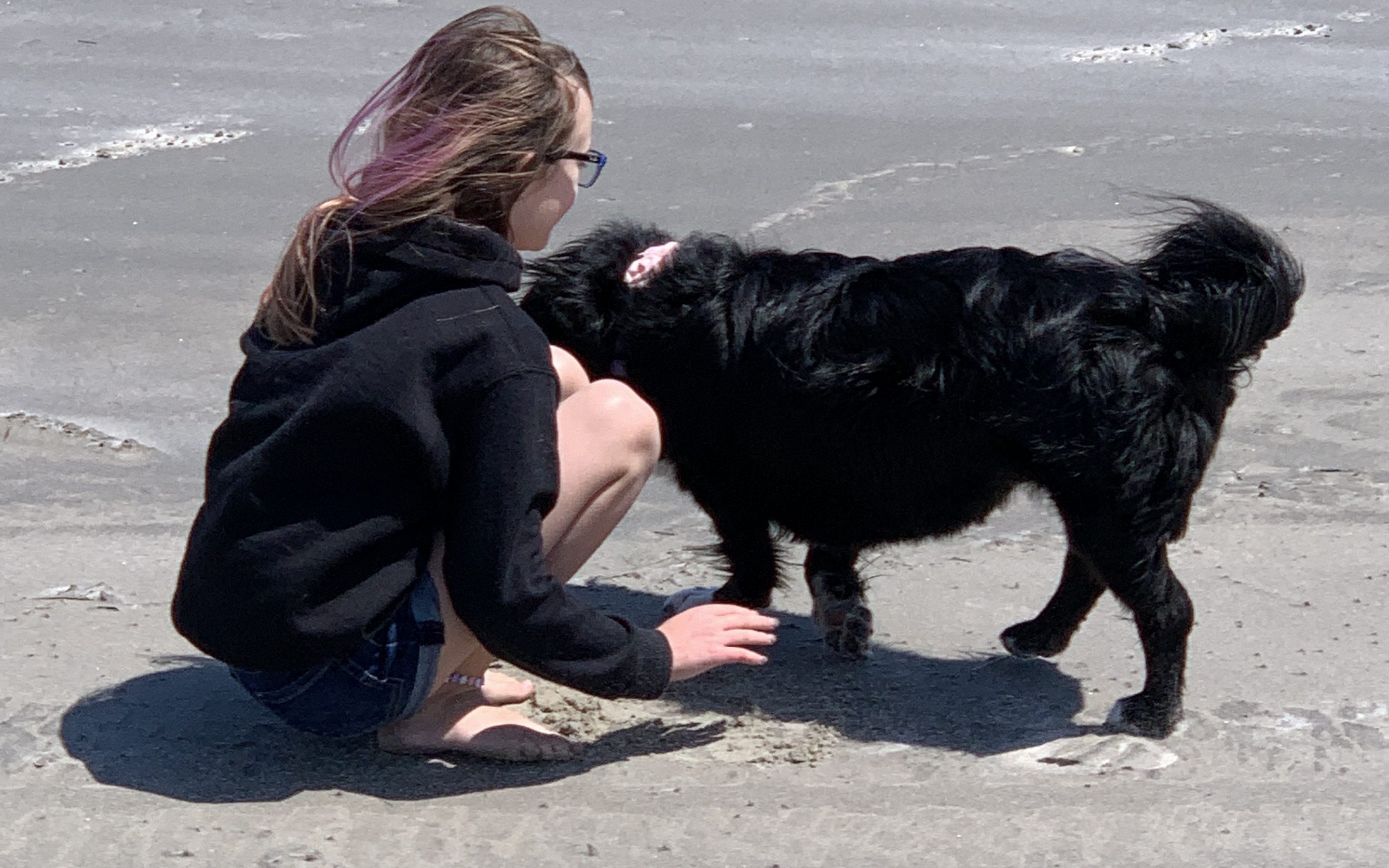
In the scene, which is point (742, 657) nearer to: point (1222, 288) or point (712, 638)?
point (712, 638)

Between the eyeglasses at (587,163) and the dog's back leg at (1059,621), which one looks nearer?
the eyeglasses at (587,163)

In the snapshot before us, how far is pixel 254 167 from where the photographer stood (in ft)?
20.7

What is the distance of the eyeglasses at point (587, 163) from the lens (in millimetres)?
2631

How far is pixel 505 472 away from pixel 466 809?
0.61 meters

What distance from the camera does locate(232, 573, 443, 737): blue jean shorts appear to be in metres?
2.63

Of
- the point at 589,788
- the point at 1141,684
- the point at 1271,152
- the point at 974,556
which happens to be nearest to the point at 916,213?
the point at 1271,152

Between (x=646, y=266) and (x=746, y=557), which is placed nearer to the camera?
(x=646, y=266)

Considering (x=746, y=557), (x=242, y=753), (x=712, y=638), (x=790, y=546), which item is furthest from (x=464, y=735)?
(x=790, y=546)

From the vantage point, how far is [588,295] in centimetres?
335

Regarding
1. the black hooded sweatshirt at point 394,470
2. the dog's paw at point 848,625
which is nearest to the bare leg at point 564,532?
the black hooded sweatshirt at point 394,470

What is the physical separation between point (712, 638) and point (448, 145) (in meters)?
0.89

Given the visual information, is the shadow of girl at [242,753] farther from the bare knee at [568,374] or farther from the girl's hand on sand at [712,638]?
the bare knee at [568,374]

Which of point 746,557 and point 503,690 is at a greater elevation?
point 746,557

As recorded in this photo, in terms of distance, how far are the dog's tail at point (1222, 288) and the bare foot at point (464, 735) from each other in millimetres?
1312
